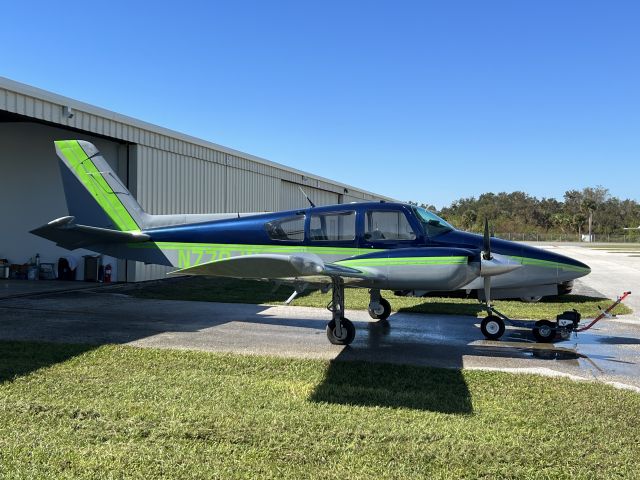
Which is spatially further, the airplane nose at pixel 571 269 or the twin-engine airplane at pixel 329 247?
the airplane nose at pixel 571 269

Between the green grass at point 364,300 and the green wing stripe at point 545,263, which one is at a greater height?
the green wing stripe at point 545,263

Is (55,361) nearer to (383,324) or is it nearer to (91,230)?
(91,230)

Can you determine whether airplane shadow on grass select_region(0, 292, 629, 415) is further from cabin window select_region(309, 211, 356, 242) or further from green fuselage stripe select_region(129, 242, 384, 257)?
cabin window select_region(309, 211, 356, 242)

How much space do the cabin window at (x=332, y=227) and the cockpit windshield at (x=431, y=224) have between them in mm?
1087

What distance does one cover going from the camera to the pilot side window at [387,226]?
26.4ft

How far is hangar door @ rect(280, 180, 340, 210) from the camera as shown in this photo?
Result: 2794 centimetres

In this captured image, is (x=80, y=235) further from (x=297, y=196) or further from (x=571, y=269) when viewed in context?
(x=297, y=196)

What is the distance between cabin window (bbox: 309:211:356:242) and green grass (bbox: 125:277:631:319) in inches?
166

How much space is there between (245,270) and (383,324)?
4.25 meters

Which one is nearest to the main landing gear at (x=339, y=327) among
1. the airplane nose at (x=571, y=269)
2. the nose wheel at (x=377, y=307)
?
the nose wheel at (x=377, y=307)

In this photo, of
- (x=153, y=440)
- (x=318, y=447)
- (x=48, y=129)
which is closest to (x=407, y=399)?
(x=318, y=447)

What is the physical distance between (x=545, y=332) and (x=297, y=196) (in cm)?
2289

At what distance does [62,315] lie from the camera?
10.4 m

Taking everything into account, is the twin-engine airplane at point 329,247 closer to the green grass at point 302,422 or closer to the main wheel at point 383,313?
the main wheel at point 383,313
